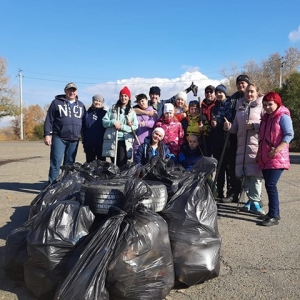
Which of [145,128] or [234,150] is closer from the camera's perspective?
[234,150]

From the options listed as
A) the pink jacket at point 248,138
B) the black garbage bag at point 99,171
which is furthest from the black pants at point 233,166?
the black garbage bag at point 99,171

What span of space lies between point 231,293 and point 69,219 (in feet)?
4.69

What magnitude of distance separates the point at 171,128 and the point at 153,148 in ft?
1.63

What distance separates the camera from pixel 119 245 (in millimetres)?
2633

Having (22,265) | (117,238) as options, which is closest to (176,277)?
(117,238)

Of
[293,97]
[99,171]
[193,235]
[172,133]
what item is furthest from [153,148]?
[293,97]

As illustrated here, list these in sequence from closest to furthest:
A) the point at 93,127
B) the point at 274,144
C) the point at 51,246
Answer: the point at 51,246 → the point at 274,144 → the point at 93,127

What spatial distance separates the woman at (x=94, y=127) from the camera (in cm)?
616

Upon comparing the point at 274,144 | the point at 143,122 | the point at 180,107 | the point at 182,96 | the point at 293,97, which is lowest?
the point at 274,144

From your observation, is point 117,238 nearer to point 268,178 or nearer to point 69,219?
point 69,219

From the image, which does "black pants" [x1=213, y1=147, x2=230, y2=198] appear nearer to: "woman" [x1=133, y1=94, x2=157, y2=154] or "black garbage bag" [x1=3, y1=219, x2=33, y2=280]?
"woman" [x1=133, y1=94, x2=157, y2=154]

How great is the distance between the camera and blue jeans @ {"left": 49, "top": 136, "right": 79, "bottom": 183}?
609 cm

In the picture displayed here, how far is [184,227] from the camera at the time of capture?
124 inches

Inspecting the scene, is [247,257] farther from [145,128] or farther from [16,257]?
[145,128]
